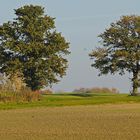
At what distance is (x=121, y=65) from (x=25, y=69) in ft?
55.0

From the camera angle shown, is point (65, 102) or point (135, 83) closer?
point (65, 102)

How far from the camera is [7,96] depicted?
62.1m

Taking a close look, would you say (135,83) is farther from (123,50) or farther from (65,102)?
(65,102)

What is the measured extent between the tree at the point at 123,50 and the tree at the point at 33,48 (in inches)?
363

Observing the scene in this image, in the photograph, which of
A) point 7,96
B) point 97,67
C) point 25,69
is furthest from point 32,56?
point 7,96

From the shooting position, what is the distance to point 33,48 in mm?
82500

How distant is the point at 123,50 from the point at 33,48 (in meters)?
16.5

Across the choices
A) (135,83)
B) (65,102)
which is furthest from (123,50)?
(65,102)

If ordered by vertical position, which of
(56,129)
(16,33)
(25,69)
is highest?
(16,33)

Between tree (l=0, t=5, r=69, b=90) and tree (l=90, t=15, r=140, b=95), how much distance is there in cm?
922

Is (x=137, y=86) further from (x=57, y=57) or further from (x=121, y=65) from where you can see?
(x=57, y=57)

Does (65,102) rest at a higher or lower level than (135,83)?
lower

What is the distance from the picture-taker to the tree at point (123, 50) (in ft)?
298

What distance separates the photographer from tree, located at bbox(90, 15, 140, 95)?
90.9 metres
